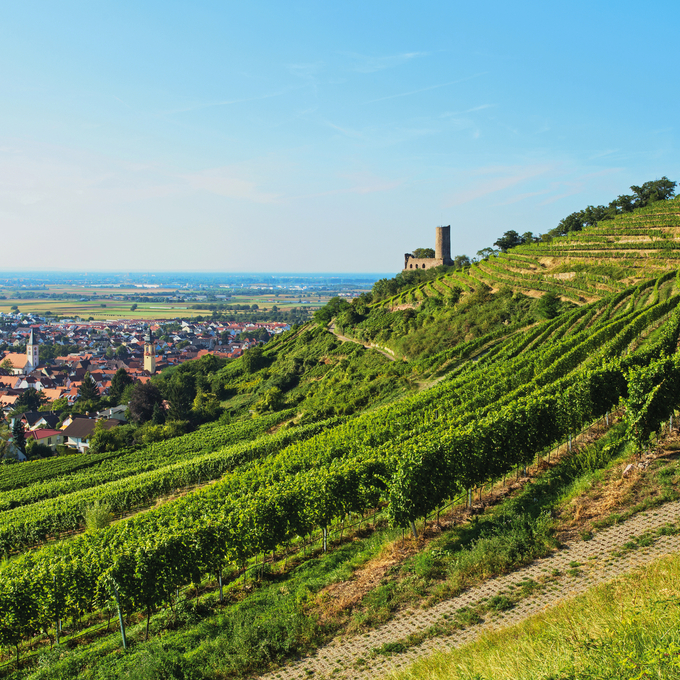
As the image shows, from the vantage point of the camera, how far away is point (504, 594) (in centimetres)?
1211

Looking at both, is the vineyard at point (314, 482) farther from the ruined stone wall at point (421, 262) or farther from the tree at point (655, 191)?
the ruined stone wall at point (421, 262)

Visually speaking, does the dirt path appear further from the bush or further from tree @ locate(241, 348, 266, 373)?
the bush

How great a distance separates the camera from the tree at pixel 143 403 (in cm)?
6334

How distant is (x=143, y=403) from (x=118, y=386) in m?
22.0

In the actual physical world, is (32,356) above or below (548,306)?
below

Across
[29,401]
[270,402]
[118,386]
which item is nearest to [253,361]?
[270,402]

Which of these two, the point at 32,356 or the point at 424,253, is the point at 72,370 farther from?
the point at 424,253

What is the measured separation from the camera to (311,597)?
44.1ft

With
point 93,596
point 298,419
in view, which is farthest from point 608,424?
point 298,419

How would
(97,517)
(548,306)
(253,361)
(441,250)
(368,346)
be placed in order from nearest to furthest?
(97,517) → (548,306) → (368,346) → (253,361) → (441,250)

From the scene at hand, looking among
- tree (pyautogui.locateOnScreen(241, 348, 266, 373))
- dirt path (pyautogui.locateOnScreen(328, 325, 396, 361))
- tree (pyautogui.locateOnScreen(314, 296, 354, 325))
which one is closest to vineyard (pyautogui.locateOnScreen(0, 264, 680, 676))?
dirt path (pyautogui.locateOnScreen(328, 325, 396, 361))

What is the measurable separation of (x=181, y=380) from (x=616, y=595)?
66.1 meters

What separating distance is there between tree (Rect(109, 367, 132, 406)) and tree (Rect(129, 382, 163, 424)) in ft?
59.1

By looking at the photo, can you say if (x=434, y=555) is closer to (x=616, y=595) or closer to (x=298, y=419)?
(x=616, y=595)
